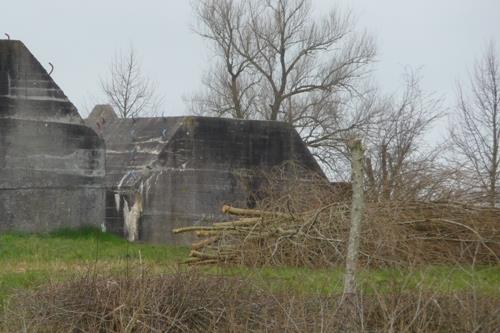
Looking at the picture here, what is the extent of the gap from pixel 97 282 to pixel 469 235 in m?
5.84

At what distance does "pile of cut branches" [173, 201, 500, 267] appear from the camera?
9.98m

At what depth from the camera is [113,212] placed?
1541 centimetres

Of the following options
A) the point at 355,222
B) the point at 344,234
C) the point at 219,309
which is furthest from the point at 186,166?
the point at 355,222

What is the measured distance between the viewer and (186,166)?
52.3ft

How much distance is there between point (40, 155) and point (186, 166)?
272cm

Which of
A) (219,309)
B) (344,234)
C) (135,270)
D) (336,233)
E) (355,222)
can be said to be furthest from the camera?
(336,233)

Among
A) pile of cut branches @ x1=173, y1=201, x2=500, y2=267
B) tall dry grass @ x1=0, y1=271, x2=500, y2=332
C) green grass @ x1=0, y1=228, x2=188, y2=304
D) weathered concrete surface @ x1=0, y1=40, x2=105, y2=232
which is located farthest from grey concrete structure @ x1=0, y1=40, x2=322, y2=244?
tall dry grass @ x1=0, y1=271, x2=500, y2=332

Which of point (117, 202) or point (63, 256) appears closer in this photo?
point (63, 256)

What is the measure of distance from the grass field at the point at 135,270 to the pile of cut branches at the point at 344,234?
43 centimetres

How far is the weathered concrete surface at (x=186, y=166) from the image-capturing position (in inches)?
611

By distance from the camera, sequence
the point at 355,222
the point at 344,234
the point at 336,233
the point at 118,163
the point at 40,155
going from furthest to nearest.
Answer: the point at 118,163 < the point at 40,155 < the point at 336,233 < the point at 344,234 < the point at 355,222

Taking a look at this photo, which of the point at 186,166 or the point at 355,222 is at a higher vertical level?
the point at 186,166

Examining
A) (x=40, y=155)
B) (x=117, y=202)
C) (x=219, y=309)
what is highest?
(x=40, y=155)

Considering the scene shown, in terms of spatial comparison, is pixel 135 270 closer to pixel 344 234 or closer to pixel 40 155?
pixel 344 234
